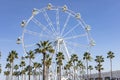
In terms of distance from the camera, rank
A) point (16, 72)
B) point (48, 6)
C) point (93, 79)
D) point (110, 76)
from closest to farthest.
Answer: point (48, 6) < point (110, 76) < point (93, 79) < point (16, 72)

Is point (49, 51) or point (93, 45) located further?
point (93, 45)

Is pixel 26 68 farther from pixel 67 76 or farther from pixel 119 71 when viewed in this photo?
pixel 67 76

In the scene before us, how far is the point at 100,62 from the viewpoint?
5143 inches

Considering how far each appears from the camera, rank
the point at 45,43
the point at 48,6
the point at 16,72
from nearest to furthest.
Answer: the point at 45,43 < the point at 48,6 < the point at 16,72

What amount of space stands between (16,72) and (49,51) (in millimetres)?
100117

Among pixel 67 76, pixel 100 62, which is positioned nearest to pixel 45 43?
pixel 67 76

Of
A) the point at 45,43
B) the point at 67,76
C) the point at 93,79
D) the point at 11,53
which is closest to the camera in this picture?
the point at 45,43

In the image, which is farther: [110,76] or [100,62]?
[110,76]

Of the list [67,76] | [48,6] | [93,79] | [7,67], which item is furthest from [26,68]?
[48,6]

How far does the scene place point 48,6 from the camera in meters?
81.5

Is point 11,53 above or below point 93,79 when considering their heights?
above

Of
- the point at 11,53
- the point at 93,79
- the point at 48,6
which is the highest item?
the point at 48,6

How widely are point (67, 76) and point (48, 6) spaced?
2175 cm

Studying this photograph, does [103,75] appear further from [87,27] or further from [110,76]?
[87,27]
